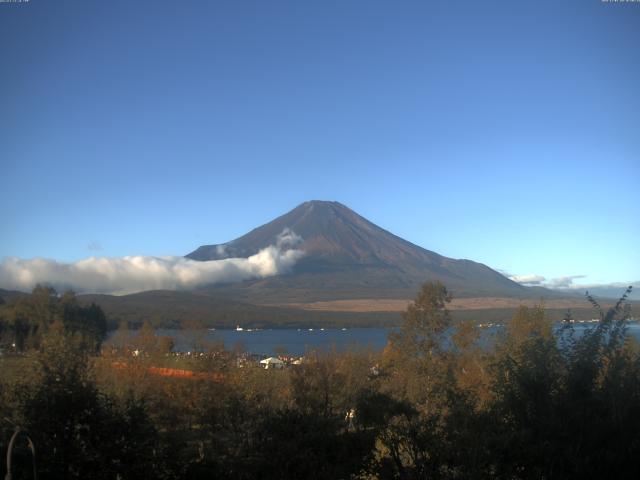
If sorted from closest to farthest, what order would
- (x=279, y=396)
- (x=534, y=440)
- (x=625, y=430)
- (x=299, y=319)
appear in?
(x=534, y=440), (x=625, y=430), (x=279, y=396), (x=299, y=319)

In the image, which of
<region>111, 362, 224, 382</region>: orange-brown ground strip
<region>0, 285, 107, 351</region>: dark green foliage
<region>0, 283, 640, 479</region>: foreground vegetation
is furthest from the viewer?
<region>0, 285, 107, 351</region>: dark green foliage

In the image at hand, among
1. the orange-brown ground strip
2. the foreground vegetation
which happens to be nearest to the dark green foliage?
the orange-brown ground strip

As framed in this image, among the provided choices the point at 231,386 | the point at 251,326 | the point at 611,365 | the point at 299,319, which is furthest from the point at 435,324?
the point at 299,319

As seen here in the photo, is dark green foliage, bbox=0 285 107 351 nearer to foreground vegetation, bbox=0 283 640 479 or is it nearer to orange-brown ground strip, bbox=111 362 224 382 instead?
orange-brown ground strip, bbox=111 362 224 382

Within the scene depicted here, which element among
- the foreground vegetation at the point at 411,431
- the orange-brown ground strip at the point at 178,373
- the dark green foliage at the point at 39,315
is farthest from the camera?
the dark green foliage at the point at 39,315

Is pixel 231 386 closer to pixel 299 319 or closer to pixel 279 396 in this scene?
pixel 279 396

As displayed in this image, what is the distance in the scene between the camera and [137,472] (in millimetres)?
7957

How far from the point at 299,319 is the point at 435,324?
311 ft

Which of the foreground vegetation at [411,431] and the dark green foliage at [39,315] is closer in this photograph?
the foreground vegetation at [411,431]

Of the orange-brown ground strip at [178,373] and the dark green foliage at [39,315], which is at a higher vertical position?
the dark green foliage at [39,315]

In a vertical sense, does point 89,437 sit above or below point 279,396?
Answer: above

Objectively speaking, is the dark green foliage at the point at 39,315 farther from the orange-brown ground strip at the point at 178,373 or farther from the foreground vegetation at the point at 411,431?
the foreground vegetation at the point at 411,431

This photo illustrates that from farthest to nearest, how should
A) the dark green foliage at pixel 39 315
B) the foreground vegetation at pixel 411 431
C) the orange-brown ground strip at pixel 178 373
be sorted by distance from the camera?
the dark green foliage at pixel 39 315
the orange-brown ground strip at pixel 178 373
the foreground vegetation at pixel 411 431

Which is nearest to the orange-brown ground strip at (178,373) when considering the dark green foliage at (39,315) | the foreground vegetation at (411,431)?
the foreground vegetation at (411,431)
